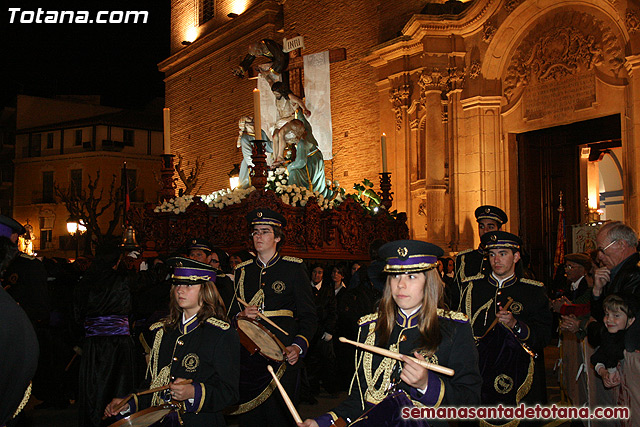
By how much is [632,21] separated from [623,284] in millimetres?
8603

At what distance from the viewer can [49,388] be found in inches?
371

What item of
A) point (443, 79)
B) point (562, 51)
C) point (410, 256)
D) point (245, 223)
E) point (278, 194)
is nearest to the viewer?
point (410, 256)

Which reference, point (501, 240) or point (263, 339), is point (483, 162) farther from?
point (263, 339)

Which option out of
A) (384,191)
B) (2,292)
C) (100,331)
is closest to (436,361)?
(2,292)

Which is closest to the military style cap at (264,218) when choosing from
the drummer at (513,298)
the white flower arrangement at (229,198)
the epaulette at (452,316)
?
the drummer at (513,298)

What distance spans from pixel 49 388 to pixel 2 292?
7.54 metres

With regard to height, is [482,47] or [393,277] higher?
[482,47]

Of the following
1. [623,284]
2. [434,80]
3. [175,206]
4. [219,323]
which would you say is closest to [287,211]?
[175,206]

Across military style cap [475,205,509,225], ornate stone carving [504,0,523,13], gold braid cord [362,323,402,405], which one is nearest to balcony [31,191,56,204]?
ornate stone carving [504,0,523,13]

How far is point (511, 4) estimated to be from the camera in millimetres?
14984

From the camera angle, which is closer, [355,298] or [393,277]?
[393,277]

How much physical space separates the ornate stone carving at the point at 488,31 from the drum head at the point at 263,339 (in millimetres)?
11818

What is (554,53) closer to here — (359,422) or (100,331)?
(100,331)

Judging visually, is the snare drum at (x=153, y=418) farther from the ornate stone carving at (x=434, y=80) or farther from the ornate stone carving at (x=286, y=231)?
the ornate stone carving at (x=434, y=80)
